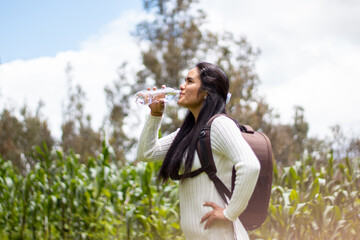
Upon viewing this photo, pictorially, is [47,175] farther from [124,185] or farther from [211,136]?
[211,136]

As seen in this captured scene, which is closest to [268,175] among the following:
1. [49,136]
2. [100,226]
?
[100,226]

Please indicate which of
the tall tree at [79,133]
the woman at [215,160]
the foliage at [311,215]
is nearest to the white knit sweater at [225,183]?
the woman at [215,160]

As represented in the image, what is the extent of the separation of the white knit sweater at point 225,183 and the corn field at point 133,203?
2.17 m

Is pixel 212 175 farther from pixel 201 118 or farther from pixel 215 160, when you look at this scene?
pixel 201 118

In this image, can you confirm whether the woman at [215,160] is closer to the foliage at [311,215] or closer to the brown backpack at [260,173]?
the brown backpack at [260,173]

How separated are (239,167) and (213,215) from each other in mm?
187

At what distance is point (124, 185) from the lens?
14.9 ft

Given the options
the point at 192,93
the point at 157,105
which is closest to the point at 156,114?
the point at 157,105

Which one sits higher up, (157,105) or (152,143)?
(157,105)

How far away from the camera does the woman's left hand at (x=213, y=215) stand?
163 centimetres

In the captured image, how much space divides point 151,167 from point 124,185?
0.39 meters

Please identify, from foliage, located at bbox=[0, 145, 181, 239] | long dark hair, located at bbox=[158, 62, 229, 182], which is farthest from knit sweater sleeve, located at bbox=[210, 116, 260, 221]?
foliage, located at bbox=[0, 145, 181, 239]

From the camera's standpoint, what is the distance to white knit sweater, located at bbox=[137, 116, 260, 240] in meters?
1.60

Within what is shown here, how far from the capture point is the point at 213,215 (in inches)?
64.5
